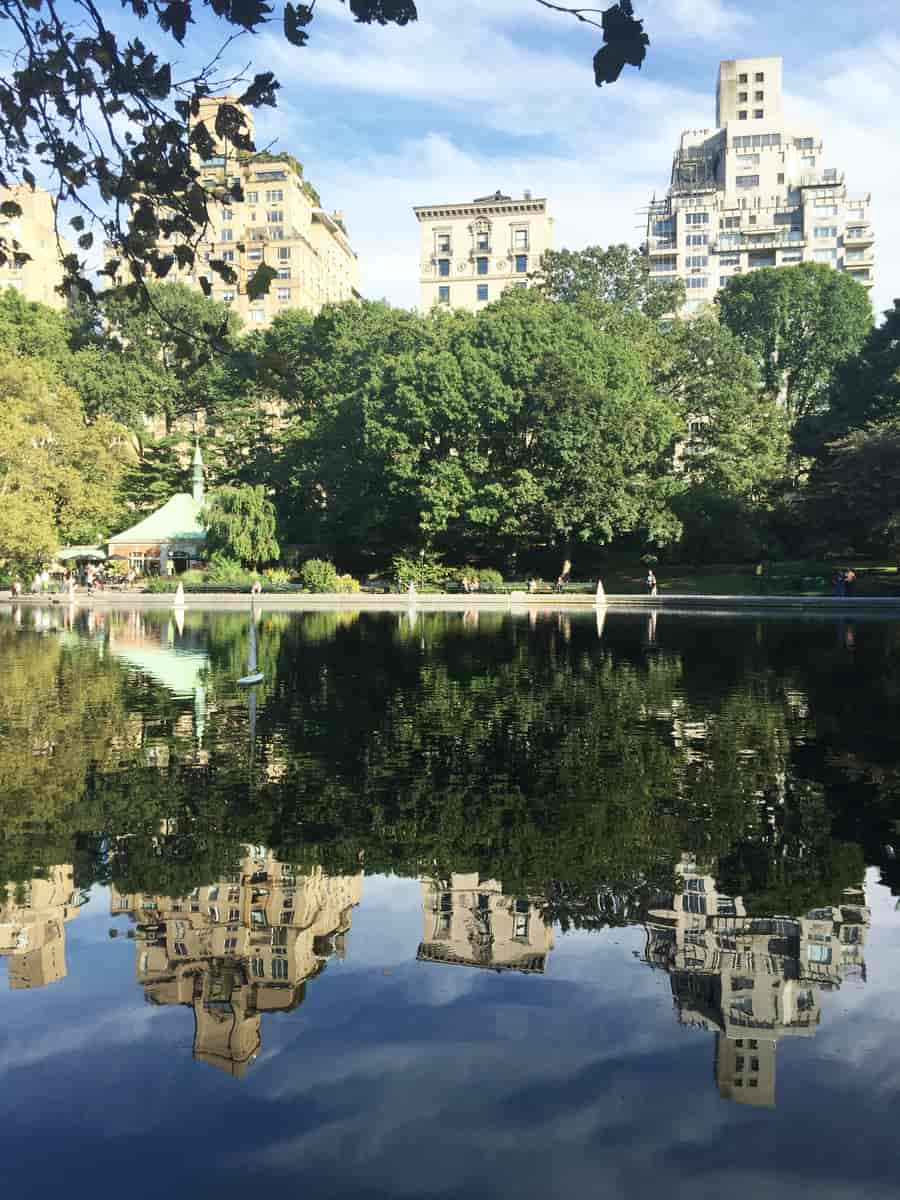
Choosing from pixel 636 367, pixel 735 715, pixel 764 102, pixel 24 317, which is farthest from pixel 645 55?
pixel 764 102

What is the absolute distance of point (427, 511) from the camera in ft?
193

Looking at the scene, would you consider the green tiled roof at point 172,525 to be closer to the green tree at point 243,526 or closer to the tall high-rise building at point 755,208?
the green tree at point 243,526

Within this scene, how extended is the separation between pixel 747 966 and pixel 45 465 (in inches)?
2194

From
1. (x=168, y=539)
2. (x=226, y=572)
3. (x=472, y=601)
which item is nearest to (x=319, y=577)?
(x=226, y=572)

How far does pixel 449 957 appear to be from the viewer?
6746 mm

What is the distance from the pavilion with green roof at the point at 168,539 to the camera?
68.1 m

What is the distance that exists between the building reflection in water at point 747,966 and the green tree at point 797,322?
270ft

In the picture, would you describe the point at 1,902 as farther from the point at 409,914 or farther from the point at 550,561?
the point at 550,561

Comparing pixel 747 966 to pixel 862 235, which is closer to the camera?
pixel 747 966

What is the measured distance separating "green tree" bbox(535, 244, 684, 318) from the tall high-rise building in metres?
57.6

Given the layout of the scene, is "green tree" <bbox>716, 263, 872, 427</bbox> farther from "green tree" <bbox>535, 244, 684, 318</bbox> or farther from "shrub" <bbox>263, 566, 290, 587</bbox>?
"shrub" <bbox>263, 566, 290, 587</bbox>

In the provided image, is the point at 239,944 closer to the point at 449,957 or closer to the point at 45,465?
the point at 449,957

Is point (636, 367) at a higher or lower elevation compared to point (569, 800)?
higher

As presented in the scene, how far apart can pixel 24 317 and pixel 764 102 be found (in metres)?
102
